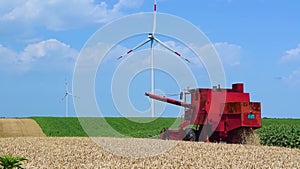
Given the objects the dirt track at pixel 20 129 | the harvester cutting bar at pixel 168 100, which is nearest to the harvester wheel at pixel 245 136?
the harvester cutting bar at pixel 168 100

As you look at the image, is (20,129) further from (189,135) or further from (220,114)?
(220,114)

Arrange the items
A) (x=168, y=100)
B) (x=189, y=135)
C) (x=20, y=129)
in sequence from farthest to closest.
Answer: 1. (x=20, y=129)
2. (x=189, y=135)
3. (x=168, y=100)

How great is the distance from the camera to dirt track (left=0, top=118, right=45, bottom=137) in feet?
92.9

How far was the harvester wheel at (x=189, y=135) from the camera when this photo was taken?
57.7ft

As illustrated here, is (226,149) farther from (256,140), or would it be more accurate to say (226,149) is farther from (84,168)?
(84,168)

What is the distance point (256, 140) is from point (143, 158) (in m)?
6.63

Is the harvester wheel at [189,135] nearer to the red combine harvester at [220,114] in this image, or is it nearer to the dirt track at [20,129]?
the red combine harvester at [220,114]

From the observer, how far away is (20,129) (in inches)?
1249

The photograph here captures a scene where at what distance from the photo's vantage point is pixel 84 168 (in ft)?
30.4

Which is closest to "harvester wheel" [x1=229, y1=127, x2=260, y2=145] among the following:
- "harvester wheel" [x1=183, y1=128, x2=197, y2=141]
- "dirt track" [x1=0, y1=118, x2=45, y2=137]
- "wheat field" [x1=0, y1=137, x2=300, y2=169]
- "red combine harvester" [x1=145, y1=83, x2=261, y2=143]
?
"red combine harvester" [x1=145, y1=83, x2=261, y2=143]

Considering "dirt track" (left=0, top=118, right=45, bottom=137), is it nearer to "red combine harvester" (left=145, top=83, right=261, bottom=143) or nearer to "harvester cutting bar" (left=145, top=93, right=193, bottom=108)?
"harvester cutting bar" (left=145, top=93, right=193, bottom=108)

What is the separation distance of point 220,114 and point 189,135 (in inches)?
65.0

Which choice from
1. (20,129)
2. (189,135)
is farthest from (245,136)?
(20,129)

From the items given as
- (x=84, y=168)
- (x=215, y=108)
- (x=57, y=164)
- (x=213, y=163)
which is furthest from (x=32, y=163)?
(x=215, y=108)
